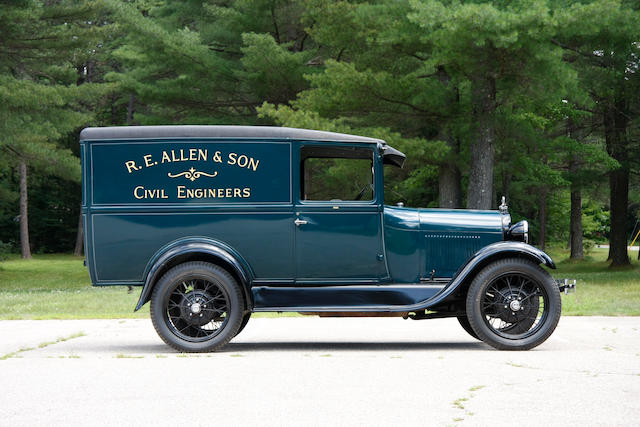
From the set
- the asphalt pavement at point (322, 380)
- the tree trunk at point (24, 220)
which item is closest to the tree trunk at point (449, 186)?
the asphalt pavement at point (322, 380)

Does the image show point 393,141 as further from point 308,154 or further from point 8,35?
point 8,35

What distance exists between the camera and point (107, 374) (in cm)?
675

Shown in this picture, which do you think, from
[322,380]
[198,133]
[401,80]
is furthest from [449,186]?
[322,380]

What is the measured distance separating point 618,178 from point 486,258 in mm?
20632

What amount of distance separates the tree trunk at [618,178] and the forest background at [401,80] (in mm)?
52

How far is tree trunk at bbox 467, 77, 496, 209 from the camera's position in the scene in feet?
64.3

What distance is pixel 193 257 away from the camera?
8.15 metres

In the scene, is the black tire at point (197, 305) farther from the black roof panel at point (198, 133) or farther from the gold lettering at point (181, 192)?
the black roof panel at point (198, 133)

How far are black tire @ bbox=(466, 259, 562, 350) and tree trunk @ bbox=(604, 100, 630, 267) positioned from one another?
→ 18.8m

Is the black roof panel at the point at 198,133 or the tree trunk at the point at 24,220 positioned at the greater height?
the black roof panel at the point at 198,133

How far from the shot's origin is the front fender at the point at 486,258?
798 centimetres

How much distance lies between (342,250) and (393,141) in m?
11.5

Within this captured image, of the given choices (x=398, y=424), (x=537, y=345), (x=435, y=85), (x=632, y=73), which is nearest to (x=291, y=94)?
(x=435, y=85)

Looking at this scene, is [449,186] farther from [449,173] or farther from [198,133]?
[198,133]
